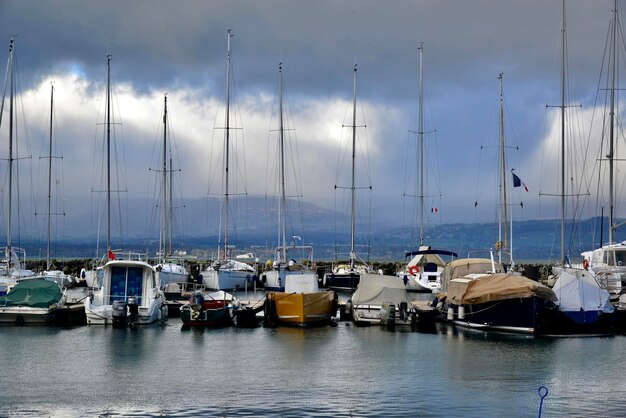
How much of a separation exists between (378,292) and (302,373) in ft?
54.5

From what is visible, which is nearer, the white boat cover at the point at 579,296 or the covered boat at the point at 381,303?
the white boat cover at the point at 579,296

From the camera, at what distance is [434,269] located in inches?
3312

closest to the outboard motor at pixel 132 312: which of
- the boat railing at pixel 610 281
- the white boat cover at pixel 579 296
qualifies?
the white boat cover at pixel 579 296

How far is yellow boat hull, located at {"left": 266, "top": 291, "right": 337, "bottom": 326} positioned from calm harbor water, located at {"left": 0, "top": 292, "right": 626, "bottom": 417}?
1047 millimetres

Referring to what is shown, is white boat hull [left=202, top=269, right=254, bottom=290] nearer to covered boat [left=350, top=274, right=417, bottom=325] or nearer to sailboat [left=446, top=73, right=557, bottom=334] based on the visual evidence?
covered boat [left=350, top=274, right=417, bottom=325]

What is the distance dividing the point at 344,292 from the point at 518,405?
53844 millimetres

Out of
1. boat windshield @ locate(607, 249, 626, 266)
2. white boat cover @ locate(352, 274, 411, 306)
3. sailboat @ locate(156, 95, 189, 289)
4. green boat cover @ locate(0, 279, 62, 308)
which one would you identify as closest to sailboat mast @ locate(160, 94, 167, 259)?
sailboat @ locate(156, 95, 189, 289)

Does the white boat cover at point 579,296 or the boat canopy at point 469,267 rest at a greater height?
the boat canopy at point 469,267

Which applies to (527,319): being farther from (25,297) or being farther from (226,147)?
(226,147)

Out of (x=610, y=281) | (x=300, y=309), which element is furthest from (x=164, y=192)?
(x=610, y=281)

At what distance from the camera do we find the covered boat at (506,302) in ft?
152

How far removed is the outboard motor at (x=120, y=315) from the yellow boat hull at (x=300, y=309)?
7.78 metres

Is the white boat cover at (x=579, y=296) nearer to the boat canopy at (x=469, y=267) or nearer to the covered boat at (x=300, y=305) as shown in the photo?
the boat canopy at (x=469, y=267)

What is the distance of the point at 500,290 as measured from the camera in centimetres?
4641
